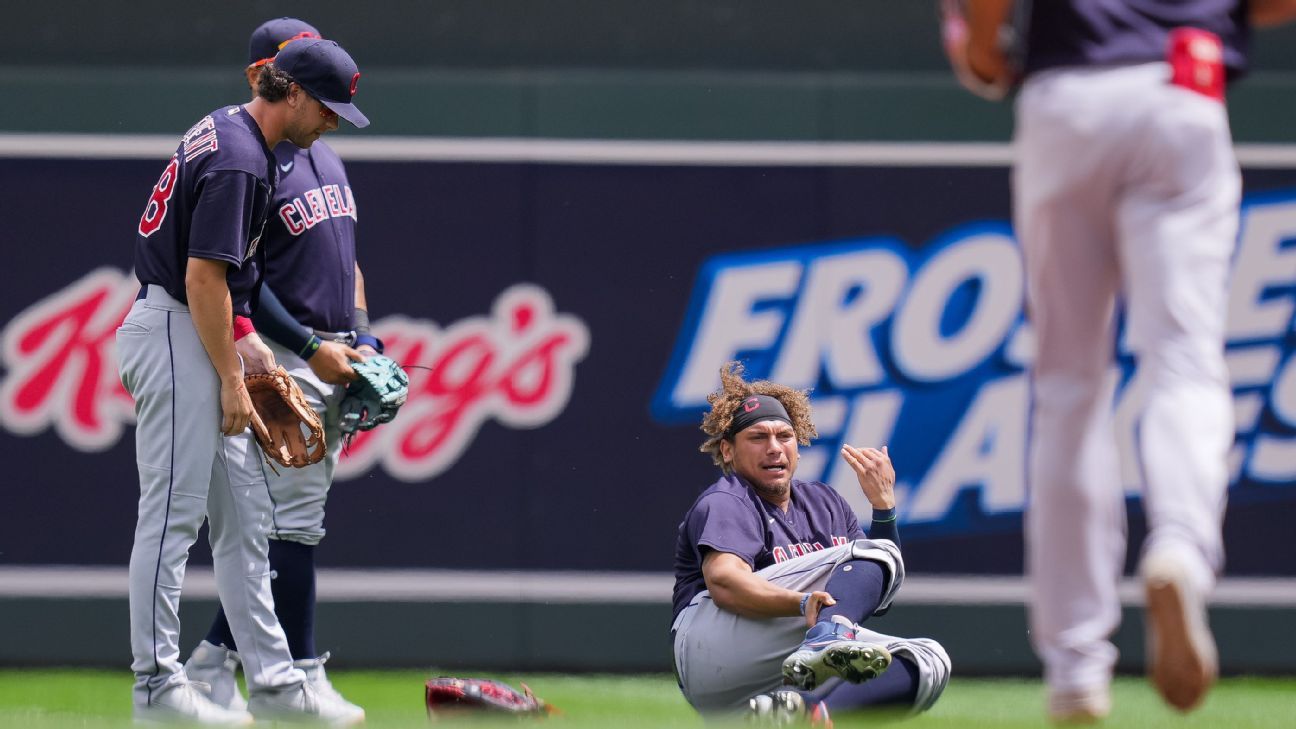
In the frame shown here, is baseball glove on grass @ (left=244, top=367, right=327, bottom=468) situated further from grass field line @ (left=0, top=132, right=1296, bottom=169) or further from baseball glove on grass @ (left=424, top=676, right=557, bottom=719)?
grass field line @ (left=0, top=132, right=1296, bottom=169)

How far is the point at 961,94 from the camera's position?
626 centimetres

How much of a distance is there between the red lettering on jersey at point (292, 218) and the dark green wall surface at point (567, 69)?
5.61 feet

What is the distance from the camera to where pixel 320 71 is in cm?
408

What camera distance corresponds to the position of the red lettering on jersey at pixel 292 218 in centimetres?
459

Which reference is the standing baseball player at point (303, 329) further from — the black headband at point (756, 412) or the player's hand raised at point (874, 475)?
the player's hand raised at point (874, 475)

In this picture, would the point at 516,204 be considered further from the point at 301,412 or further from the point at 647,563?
the point at 301,412

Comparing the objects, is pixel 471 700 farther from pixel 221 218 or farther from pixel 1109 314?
pixel 1109 314

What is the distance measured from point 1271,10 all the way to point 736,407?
2.52 meters

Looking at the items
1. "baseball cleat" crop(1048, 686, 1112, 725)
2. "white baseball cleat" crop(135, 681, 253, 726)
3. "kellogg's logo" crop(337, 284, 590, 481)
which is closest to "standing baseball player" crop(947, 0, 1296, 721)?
"baseball cleat" crop(1048, 686, 1112, 725)

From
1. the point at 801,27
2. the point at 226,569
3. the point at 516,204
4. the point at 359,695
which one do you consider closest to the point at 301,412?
the point at 226,569

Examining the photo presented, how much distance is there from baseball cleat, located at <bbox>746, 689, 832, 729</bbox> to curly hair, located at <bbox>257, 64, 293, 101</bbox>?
1.97 m

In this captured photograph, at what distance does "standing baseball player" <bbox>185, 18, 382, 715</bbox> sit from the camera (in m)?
4.52

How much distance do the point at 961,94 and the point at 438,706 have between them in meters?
3.25

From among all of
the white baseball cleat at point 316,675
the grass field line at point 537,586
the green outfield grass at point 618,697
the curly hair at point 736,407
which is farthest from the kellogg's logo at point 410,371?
the white baseball cleat at point 316,675
